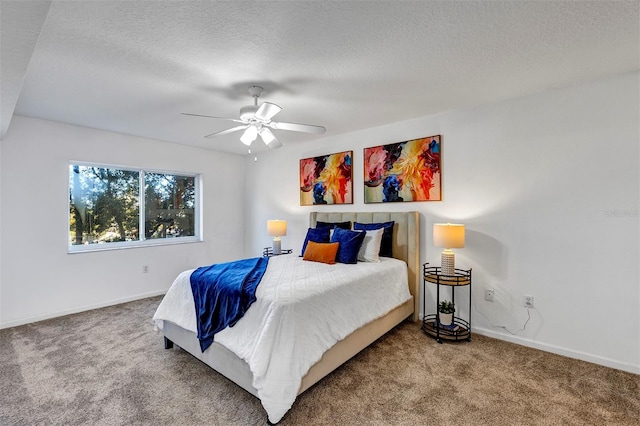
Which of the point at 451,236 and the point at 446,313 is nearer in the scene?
the point at 451,236

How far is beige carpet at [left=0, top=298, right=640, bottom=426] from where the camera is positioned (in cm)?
182

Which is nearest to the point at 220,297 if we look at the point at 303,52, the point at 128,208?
the point at 303,52

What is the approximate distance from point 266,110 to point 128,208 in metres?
3.30

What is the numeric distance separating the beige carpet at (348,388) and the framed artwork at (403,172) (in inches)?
66.2

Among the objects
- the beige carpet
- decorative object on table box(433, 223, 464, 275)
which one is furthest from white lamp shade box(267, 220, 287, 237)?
decorative object on table box(433, 223, 464, 275)

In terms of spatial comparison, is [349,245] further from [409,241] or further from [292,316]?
[292,316]

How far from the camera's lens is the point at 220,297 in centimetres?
219

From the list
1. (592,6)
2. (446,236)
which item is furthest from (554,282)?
(592,6)

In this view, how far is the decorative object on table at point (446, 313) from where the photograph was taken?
2.98 metres

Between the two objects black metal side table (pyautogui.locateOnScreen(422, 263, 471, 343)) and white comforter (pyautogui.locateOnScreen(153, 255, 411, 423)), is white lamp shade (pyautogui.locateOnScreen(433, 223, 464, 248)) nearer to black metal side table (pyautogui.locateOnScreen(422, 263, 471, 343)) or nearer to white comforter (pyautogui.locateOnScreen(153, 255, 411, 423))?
black metal side table (pyautogui.locateOnScreen(422, 263, 471, 343))

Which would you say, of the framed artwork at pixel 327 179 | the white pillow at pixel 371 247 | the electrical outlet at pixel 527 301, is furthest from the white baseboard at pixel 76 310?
the electrical outlet at pixel 527 301

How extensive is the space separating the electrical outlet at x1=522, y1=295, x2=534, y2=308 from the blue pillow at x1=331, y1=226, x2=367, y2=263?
1.67 metres

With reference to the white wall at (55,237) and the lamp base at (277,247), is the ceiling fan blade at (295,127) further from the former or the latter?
the white wall at (55,237)

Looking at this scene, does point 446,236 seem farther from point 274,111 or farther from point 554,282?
point 274,111
